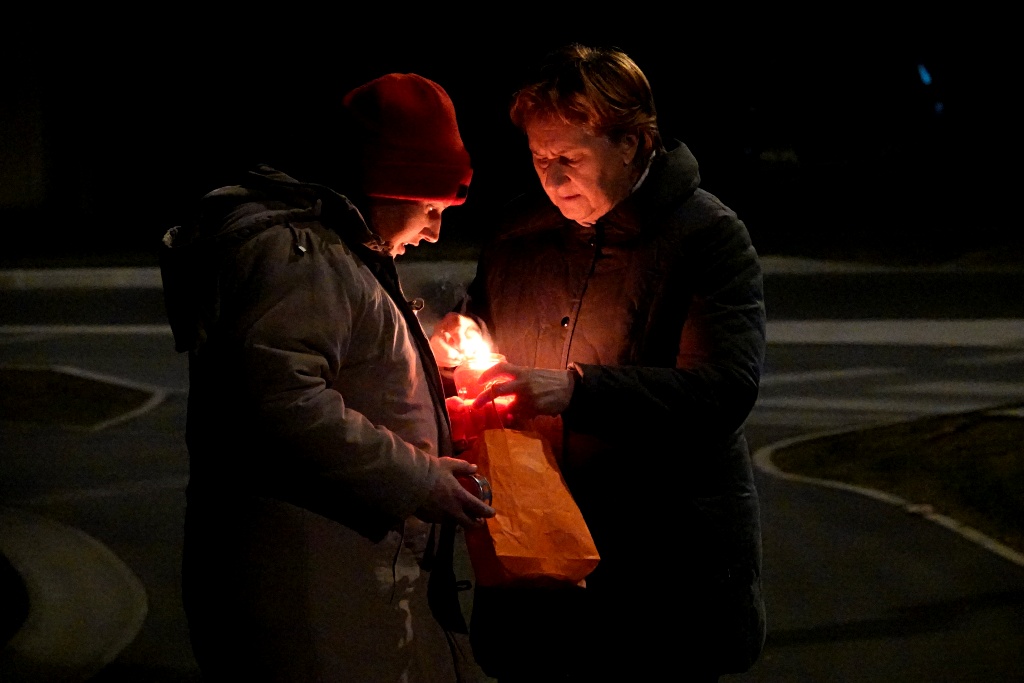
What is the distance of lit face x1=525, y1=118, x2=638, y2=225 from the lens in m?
2.86

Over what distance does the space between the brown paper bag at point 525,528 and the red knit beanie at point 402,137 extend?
0.57m

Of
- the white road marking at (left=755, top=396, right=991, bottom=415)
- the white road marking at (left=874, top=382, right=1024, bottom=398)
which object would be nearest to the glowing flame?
the white road marking at (left=755, top=396, right=991, bottom=415)

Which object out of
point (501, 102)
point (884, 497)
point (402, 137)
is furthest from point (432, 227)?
point (501, 102)

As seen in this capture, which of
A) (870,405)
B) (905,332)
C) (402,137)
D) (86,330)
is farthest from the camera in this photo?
(86,330)

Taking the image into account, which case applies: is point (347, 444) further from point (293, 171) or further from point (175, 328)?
point (293, 171)

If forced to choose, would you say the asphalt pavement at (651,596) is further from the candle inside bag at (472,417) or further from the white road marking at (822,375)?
the white road marking at (822,375)

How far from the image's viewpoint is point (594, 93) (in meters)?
2.78

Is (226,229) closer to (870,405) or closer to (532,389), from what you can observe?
(532,389)

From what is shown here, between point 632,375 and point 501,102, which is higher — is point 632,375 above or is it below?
above

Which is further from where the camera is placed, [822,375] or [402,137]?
[822,375]

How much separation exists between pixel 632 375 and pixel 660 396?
0.08 meters

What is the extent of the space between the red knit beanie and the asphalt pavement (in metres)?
0.72

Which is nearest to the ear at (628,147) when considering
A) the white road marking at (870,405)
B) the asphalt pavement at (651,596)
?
the asphalt pavement at (651,596)

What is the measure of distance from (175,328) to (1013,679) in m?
3.60
